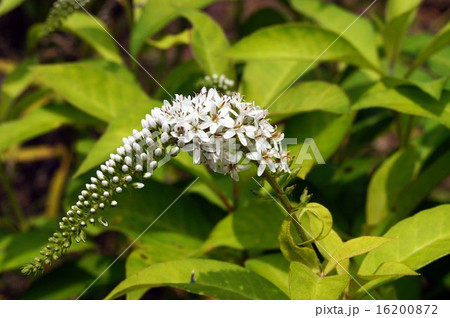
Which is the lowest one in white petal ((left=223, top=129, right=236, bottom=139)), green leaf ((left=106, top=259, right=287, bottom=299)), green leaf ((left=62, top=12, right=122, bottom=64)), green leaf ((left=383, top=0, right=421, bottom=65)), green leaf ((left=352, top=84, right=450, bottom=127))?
green leaf ((left=106, top=259, right=287, bottom=299))

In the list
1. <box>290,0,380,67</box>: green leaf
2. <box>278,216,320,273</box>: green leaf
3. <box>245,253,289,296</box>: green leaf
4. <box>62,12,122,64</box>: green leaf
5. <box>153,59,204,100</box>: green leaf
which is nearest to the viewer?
<box>278,216,320,273</box>: green leaf

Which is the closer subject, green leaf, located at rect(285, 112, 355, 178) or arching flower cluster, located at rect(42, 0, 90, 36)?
green leaf, located at rect(285, 112, 355, 178)

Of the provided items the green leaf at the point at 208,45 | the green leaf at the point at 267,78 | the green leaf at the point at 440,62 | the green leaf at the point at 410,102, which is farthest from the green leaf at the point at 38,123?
the green leaf at the point at 440,62

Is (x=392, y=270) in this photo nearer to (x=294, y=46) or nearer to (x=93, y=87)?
(x=294, y=46)

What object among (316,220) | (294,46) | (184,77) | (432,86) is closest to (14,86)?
(184,77)

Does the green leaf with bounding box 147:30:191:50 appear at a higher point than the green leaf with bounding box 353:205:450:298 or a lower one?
higher

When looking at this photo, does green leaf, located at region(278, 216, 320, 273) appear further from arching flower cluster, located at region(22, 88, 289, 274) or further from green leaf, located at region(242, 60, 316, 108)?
green leaf, located at region(242, 60, 316, 108)

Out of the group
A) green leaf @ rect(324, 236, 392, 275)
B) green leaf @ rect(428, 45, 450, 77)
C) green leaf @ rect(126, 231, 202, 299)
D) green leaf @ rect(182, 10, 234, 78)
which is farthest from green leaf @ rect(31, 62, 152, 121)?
green leaf @ rect(428, 45, 450, 77)
